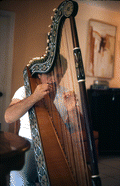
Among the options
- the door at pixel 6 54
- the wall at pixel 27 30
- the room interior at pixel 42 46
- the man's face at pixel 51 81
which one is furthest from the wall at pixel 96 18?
the man's face at pixel 51 81

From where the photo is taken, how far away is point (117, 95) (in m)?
3.06

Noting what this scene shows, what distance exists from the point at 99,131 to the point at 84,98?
253 centimetres

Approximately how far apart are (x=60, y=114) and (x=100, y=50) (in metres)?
2.67

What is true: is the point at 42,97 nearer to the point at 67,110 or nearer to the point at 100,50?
the point at 67,110

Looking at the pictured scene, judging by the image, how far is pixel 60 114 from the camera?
3.39ft

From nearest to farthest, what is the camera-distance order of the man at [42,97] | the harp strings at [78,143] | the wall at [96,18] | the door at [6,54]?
the harp strings at [78,143] < the man at [42,97] < the door at [6,54] < the wall at [96,18]

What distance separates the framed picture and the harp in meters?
2.34

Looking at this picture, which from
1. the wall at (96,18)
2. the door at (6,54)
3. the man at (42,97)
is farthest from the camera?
the wall at (96,18)

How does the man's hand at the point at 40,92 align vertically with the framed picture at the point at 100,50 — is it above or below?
below

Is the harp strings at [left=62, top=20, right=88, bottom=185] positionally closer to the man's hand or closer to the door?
the man's hand

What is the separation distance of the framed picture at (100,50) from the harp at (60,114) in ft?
7.66

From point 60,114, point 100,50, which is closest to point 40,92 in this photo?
point 60,114

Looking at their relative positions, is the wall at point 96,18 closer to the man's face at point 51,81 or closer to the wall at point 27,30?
the wall at point 27,30

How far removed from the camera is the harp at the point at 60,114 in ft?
2.42
